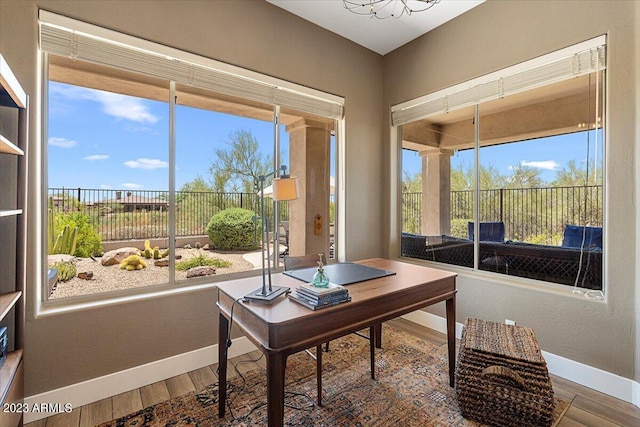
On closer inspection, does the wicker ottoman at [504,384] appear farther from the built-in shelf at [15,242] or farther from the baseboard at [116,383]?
the built-in shelf at [15,242]

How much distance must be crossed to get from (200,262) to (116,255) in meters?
0.62

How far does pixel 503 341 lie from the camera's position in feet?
6.44

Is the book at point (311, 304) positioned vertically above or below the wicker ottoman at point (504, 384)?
above

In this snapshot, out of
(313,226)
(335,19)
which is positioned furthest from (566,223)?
(335,19)

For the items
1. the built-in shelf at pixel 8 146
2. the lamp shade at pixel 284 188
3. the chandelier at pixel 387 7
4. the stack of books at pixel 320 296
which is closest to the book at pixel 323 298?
the stack of books at pixel 320 296

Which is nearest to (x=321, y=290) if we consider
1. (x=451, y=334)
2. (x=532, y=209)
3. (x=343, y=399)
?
(x=343, y=399)

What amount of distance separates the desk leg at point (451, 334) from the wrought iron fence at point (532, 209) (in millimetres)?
1181

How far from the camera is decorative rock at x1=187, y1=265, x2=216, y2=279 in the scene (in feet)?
8.33

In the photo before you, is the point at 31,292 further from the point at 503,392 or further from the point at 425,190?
the point at 425,190

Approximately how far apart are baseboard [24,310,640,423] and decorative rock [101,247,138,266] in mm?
779

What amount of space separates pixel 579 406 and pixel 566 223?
1322mm

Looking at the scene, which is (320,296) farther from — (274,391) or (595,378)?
(595,378)

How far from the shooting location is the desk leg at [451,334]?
210 cm

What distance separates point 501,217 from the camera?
2.87 m
